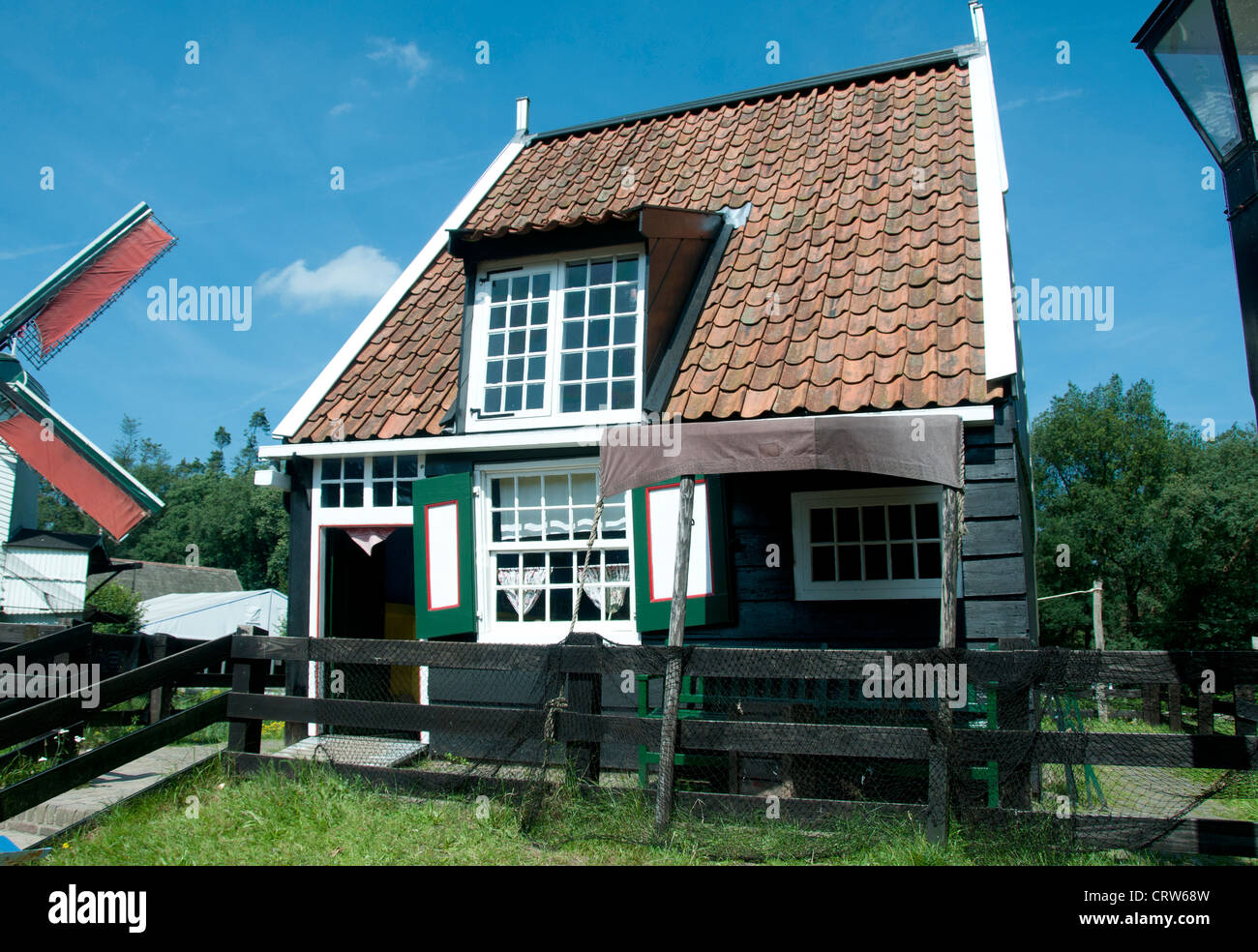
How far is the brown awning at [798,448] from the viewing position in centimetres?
456

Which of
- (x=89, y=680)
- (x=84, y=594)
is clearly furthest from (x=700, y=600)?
(x=84, y=594)

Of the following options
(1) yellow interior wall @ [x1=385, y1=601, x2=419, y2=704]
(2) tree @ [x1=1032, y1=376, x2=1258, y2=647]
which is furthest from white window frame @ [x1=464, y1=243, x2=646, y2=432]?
(2) tree @ [x1=1032, y1=376, x2=1258, y2=647]

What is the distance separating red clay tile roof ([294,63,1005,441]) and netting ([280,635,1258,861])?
7.55 ft

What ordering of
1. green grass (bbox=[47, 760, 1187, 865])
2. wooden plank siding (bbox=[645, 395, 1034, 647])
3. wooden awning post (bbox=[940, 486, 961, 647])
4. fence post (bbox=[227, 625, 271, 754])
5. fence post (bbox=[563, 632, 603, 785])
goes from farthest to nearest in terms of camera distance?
wooden plank siding (bbox=[645, 395, 1034, 647])
fence post (bbox=[227, 625, 271, 754])
fence post (bbox=[563, 632, 603, 785])
wooden awning post (bbox=[940, 486, 961, 647])
green grass (bbox=[47, 760, 1187, 865])

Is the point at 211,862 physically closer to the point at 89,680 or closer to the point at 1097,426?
the point at 89,680

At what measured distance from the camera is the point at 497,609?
754 cm

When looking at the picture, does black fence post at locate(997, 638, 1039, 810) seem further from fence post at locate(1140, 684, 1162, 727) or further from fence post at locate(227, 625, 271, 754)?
fence post at locate(1140, 684, 1162, 727)

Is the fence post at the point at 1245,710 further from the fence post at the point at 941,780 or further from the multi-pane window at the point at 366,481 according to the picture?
the multi-pane window at the point at 366,481

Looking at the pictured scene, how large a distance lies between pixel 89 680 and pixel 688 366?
542cm

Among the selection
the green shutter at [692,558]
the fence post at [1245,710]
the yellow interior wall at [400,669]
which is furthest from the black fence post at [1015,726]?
the yellow interior wall at [400,669]

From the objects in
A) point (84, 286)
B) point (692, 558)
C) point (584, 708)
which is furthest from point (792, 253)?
point (84, 286)

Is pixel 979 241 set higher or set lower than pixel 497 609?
higher

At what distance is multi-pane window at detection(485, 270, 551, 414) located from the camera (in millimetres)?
7586

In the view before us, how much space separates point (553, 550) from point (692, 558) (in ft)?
4.33
